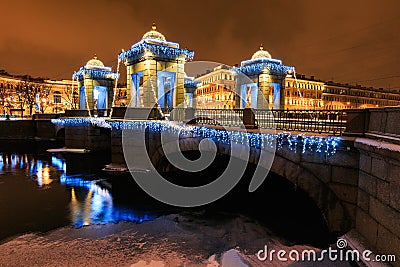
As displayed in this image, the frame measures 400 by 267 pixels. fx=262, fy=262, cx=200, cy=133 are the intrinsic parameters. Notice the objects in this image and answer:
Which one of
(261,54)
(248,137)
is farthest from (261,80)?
(248,137)

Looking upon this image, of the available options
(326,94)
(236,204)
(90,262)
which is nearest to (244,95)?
(236,204)

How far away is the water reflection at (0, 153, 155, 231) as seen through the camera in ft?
42.2

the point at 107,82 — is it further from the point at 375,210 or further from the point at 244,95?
the point at 375,210

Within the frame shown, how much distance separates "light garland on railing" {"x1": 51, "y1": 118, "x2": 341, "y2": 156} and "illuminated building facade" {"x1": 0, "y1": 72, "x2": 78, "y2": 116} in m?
47.8

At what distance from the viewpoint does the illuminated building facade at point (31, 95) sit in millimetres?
69750

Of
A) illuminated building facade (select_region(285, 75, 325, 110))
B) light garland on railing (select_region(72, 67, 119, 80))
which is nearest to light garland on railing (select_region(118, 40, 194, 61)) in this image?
light garland on railing (select_region(72, 67, 119, 80))

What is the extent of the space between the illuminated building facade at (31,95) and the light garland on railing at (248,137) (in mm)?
47842

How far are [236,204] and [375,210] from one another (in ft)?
27.5

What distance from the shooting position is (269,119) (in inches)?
514

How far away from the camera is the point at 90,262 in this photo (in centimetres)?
851

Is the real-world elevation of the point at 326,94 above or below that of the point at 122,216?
above

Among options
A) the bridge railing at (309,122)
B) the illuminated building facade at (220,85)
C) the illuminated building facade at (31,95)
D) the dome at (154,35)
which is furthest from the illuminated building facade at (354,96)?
the bridge railing at (309,122)

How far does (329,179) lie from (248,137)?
4102 millimetres

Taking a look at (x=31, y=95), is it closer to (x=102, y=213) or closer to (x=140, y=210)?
(x=102, y=213)
